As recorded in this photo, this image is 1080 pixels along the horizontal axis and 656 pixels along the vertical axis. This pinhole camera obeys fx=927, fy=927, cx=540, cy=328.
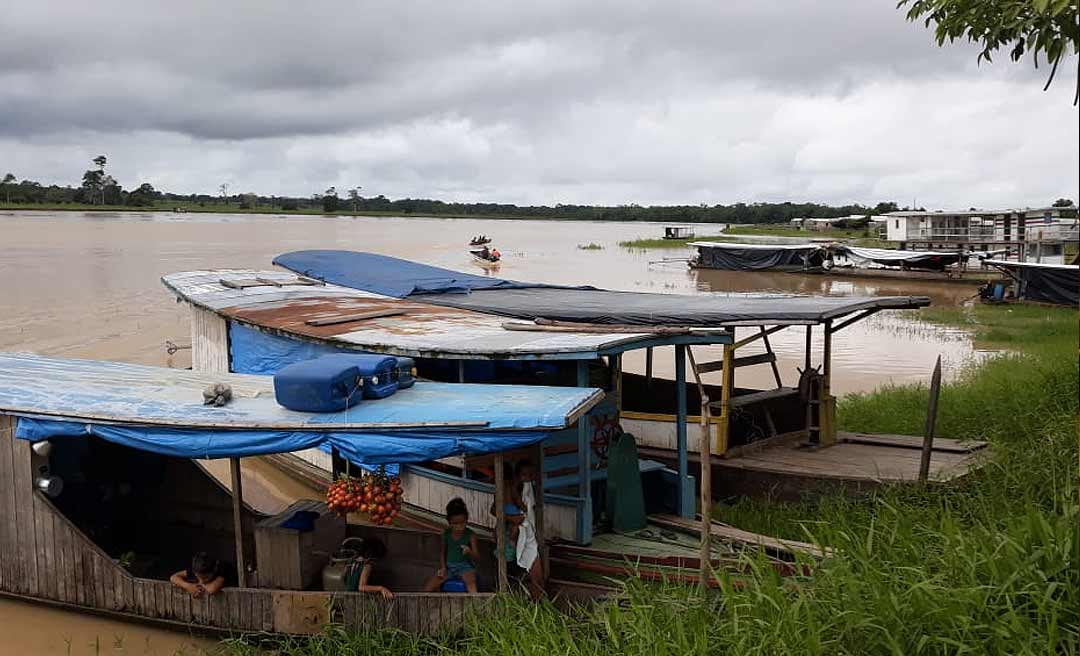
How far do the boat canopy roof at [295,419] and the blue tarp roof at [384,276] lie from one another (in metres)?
4.19

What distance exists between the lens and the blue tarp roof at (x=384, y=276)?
10734 mm

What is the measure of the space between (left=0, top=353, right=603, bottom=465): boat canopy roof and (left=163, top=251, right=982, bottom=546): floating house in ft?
2.54

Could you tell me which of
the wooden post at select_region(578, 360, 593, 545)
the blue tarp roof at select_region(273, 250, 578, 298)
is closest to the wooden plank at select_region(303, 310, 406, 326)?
the blue tarp roof at select_region(273, 250, 578, 298)

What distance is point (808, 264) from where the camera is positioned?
33.9 metres

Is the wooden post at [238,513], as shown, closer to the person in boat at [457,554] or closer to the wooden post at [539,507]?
the person in boat at [457,554]

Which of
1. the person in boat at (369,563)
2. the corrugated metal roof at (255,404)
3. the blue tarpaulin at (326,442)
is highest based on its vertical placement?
the corrugated metal roof at (255,404)

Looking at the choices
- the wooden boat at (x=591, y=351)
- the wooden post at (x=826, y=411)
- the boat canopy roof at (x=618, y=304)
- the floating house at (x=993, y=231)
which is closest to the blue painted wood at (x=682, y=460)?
the wooden boat at (x=591, y=351)

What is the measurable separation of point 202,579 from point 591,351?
286 cm

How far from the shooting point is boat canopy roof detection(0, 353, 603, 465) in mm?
5113

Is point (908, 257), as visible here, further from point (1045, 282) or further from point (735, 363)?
point (735, 363)

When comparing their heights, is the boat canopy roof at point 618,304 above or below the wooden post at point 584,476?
above

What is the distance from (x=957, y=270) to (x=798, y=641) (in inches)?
1177

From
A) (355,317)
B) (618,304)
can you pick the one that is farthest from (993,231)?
(355,317)

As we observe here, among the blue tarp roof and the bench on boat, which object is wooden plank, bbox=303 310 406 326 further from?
the bench on boat
